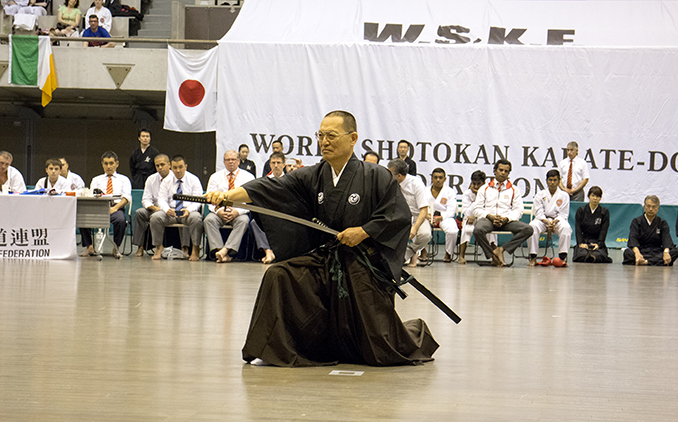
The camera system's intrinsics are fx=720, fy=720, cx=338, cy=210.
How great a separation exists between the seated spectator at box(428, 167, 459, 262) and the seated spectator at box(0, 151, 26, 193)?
→ 18.0 ft

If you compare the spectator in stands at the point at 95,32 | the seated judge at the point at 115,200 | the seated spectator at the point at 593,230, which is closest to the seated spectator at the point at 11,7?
the spectator in stands at the point at 95,32

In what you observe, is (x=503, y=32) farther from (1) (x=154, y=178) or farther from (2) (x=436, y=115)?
(1) (x=154, y=178)

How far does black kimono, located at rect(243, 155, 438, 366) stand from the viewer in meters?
3.59

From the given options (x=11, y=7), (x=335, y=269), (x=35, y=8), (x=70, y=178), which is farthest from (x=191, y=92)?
(x=335, y=269)

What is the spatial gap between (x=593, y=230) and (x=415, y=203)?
3.16 meters

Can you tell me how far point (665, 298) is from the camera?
6449 millimetres

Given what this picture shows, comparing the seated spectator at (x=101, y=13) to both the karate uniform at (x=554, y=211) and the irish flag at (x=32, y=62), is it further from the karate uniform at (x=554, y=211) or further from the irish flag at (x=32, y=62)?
the karate uniform at (x=554, y=211)

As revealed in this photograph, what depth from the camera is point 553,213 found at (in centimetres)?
1031

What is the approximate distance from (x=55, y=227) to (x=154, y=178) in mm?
1436

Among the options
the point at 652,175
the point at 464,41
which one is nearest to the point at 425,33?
the point at 464,41

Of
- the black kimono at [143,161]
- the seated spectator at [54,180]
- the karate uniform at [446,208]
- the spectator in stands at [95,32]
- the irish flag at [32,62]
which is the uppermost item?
the spectator in stands at [95,32]

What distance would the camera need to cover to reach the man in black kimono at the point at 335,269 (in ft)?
11.8

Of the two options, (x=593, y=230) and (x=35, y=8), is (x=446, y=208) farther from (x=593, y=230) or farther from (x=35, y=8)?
(x=35, y=8)

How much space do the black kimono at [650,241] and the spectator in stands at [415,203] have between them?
319cm
